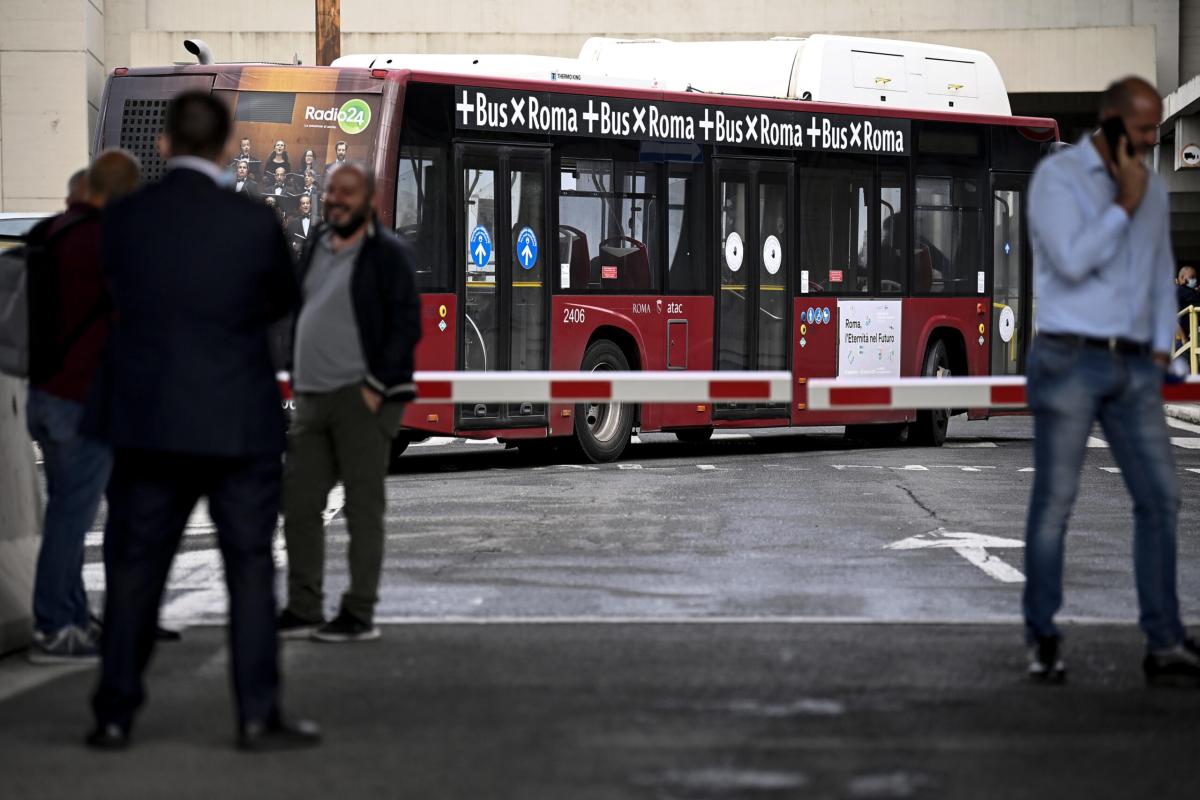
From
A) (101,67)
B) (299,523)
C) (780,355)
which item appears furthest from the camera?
(101,67)

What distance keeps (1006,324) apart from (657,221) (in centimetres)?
495

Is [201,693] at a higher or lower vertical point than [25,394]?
lower

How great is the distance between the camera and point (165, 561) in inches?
245

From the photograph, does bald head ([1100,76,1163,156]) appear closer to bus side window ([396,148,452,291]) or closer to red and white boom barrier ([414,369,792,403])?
red and white boom barrier ([414,369,792,403])

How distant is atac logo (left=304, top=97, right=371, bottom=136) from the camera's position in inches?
681

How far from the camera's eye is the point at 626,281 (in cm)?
1923

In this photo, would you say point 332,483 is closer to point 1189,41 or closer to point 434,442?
point 434,442

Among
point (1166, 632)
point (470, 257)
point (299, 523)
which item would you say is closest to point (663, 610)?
point (299, 523)

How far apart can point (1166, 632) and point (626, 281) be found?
39.9 ft

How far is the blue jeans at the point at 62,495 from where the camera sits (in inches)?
304

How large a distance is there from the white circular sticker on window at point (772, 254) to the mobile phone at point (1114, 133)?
13.1 m

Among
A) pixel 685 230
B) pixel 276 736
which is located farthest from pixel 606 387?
pixel 685 230

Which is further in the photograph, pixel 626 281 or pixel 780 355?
pixel 780 355

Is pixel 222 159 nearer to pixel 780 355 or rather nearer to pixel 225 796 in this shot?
pixel 225 796
